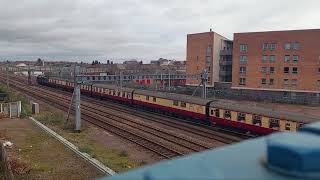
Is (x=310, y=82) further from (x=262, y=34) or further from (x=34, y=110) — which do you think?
(x=34, y=110)

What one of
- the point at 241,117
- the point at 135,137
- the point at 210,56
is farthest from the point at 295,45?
the point at 135,137

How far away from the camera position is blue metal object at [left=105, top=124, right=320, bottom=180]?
269 centimetres

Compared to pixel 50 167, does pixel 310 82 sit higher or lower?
higher

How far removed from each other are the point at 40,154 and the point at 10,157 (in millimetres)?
1773

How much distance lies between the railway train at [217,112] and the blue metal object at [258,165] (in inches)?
876

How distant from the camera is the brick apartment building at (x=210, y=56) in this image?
235 feet

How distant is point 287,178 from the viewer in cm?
272

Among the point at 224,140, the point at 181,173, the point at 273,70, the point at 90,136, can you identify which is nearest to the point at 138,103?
the point at 90,136

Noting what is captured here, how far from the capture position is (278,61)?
202 ft

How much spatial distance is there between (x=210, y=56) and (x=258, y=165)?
229 ft

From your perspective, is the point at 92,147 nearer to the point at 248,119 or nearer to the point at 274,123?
the point at 248,119

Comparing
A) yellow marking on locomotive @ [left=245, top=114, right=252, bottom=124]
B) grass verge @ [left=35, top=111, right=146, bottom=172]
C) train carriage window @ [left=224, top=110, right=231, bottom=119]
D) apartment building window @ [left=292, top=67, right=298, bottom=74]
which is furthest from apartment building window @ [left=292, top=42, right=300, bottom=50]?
grass verge @ [left=35, top=111, right=146, bottom=172]

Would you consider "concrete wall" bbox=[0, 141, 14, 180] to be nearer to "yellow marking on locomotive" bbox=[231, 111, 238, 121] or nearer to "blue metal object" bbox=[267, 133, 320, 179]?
"blue metal object" bbox=[267, 133, 320, 179]

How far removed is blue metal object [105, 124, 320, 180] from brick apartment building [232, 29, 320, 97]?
5918 cm
